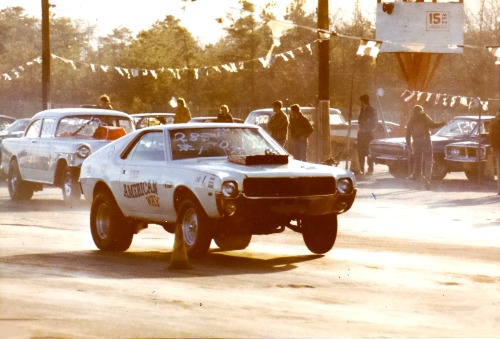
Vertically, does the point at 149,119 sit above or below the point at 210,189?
above

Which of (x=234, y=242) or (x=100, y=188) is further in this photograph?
(x=100, y=188)

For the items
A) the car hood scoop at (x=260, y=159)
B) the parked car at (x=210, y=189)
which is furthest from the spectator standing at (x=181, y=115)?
the car hood scoop at (x=260, y=159)

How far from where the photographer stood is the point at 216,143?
47.2 ft

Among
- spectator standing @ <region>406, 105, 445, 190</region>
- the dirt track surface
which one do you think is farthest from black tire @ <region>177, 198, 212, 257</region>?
spectator standing @ <region>406, 105, 445, 190</region>

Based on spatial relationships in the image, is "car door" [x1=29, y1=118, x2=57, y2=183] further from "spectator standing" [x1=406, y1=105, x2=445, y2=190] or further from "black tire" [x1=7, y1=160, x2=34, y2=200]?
"spectator standing" [x1=406, y1=105, x2=445, y2=190]

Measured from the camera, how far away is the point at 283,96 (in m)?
66.8

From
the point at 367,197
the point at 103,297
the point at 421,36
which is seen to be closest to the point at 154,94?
the point at 421,36

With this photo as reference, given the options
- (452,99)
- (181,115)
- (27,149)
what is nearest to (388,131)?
(452,99)

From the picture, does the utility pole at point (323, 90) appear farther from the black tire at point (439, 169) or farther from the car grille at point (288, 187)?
the car grille at point (288, 187)

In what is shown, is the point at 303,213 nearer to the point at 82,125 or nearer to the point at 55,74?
the point at 82,125

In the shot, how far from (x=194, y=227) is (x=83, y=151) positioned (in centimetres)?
905

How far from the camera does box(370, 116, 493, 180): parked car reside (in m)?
30.4

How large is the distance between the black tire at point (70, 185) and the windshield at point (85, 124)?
736mm

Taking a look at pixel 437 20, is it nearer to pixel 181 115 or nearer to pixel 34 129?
pixel 181 115
